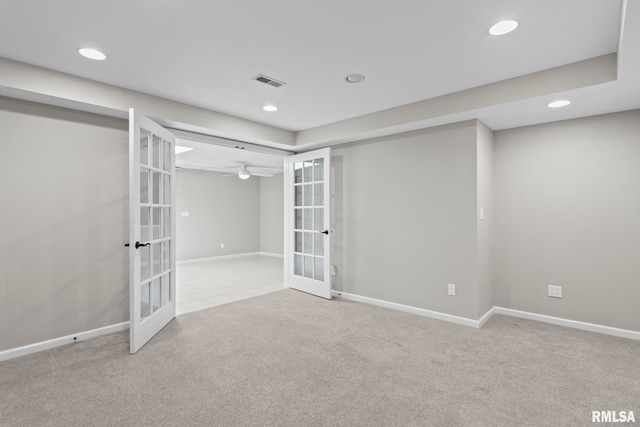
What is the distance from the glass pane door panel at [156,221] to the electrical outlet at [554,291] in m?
4.35

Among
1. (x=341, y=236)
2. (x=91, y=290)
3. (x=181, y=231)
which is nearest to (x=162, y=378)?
(x=91, y=290)

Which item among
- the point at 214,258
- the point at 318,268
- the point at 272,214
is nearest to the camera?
the point at 318,268

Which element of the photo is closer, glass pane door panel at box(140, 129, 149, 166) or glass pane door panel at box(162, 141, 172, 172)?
glass pane door panel at box(140, 129, 149, 166)

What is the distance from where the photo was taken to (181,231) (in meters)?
7.73

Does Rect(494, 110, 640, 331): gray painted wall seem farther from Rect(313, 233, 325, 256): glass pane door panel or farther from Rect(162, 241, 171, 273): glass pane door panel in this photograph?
Rect(162, 241, 171, 273): glass pane door panel

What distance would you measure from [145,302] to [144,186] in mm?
1118

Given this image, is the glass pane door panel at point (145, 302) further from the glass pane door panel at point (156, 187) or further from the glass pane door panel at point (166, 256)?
the glass pane door panel at point (156, 187)

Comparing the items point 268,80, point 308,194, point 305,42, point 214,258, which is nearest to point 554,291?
point 308,194

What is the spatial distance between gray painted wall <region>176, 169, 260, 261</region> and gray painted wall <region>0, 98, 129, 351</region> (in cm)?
470

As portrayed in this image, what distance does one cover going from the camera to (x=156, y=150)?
10.5 ft

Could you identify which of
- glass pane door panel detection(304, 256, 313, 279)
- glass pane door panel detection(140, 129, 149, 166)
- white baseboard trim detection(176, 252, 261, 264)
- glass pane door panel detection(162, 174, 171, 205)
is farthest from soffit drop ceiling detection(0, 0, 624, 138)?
white baseboard trim detection(176, 252, 261, 264)

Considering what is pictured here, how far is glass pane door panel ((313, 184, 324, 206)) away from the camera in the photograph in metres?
4.58

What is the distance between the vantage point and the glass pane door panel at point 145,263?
9.59ft

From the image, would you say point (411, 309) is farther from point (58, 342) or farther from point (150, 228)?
point (58, 342)
